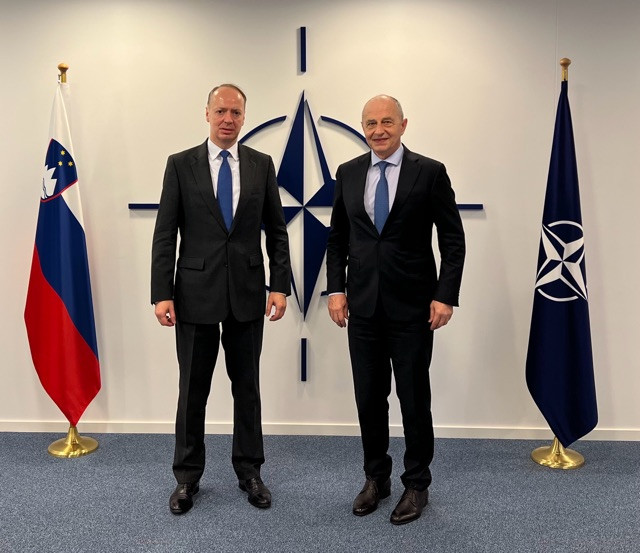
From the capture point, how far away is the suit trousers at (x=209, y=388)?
269cm

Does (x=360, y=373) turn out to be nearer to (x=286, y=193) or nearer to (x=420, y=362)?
(x=420, y=362)

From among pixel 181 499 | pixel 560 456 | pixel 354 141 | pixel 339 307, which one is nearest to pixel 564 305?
pixel 560 456

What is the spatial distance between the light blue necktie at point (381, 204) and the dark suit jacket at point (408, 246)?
0.03m

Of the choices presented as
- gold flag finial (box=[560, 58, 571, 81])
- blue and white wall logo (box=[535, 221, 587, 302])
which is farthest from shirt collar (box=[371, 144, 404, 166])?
gold flag finial (box=[560, 58, 571, 81])

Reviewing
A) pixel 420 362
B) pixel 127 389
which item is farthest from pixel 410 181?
pixel 127 389

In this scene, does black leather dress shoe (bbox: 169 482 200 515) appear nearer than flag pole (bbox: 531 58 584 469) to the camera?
Yes

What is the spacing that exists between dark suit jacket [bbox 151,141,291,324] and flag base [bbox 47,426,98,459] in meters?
1.17

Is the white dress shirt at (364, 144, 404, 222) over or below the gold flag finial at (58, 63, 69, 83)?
below

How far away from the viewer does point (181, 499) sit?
8.68ft

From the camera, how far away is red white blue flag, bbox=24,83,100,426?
11.1ft

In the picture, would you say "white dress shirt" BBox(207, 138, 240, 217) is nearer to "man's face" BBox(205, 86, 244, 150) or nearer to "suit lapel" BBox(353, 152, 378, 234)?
"man's face" BBox(205, 86, 244, 150)

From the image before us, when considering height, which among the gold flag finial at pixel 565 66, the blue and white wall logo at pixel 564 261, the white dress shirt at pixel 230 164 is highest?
the gold flag finial at pixel 565 66

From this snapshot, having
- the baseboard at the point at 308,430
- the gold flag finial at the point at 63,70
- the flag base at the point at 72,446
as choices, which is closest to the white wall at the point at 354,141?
the baseboard at the point at 308,430

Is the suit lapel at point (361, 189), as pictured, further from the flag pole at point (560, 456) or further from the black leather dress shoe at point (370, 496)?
the flag pole at point (560, 456)
